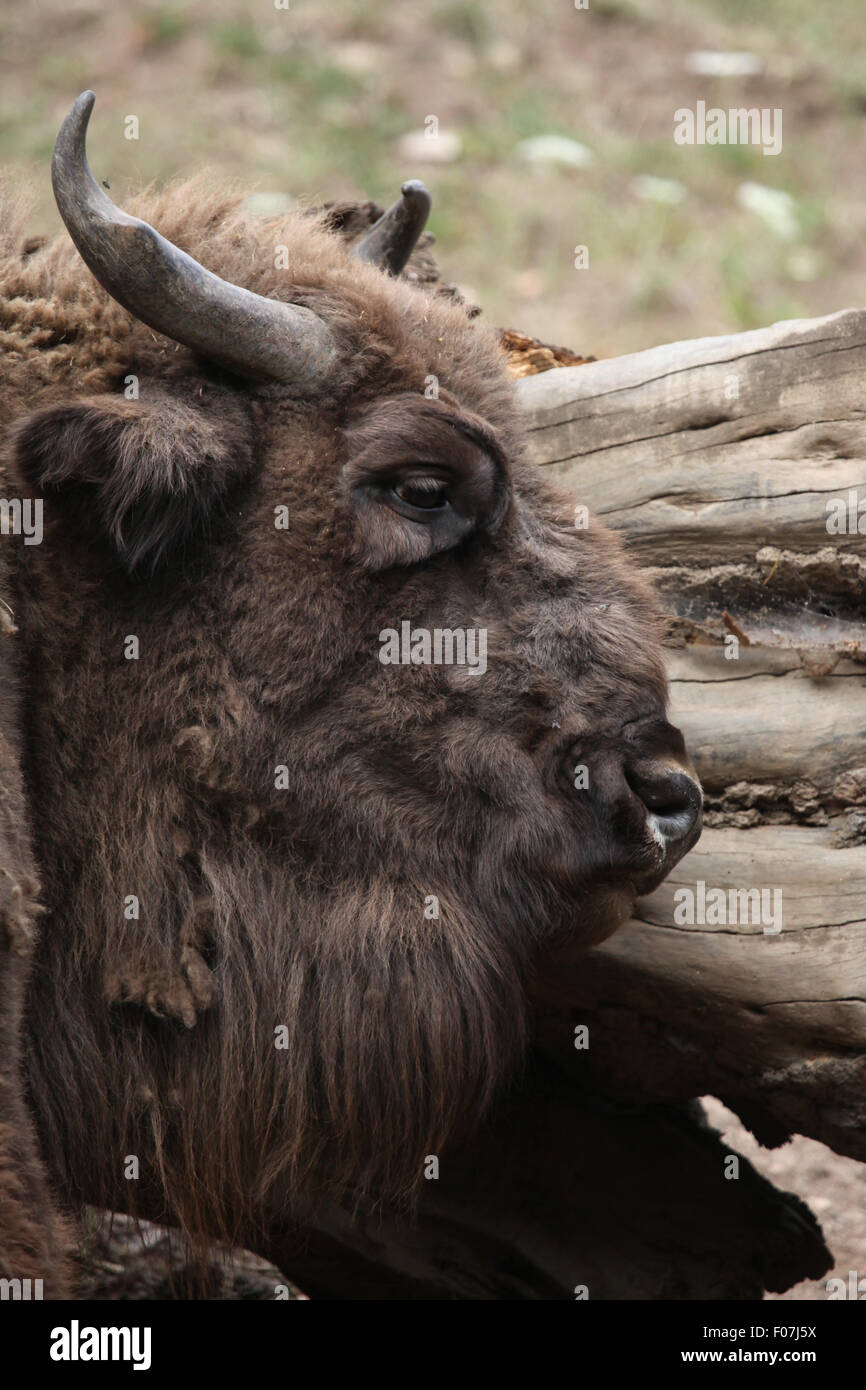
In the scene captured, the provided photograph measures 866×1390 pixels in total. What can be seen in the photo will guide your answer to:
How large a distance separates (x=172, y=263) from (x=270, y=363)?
14.9 inches

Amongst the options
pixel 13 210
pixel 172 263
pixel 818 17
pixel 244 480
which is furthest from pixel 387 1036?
pixel 818 17

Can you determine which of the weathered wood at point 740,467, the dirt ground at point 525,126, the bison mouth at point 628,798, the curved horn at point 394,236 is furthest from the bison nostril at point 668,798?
the dirt ground at point 525,126

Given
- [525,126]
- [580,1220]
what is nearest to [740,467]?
[580,1220]

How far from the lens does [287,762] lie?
386cm

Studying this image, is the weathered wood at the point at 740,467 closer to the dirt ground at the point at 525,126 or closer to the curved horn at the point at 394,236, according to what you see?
the curved horn at the point at 394,236

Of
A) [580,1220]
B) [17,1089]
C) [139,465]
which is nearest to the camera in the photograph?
[17,1089]

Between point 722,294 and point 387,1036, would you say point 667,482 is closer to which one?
point 387,1036

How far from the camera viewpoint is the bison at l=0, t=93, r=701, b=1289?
3.82m

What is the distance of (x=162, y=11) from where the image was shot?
42.8ft

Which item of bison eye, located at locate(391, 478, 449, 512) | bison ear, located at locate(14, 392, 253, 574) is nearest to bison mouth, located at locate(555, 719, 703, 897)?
bison eye, located at locate(391, 478, 449, 512)

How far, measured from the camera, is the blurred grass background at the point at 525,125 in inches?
448

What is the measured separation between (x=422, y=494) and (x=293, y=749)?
28.8 inches

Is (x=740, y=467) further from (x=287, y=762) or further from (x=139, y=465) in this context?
(x=139, y=465)

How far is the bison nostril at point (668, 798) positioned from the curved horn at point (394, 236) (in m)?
1.88
